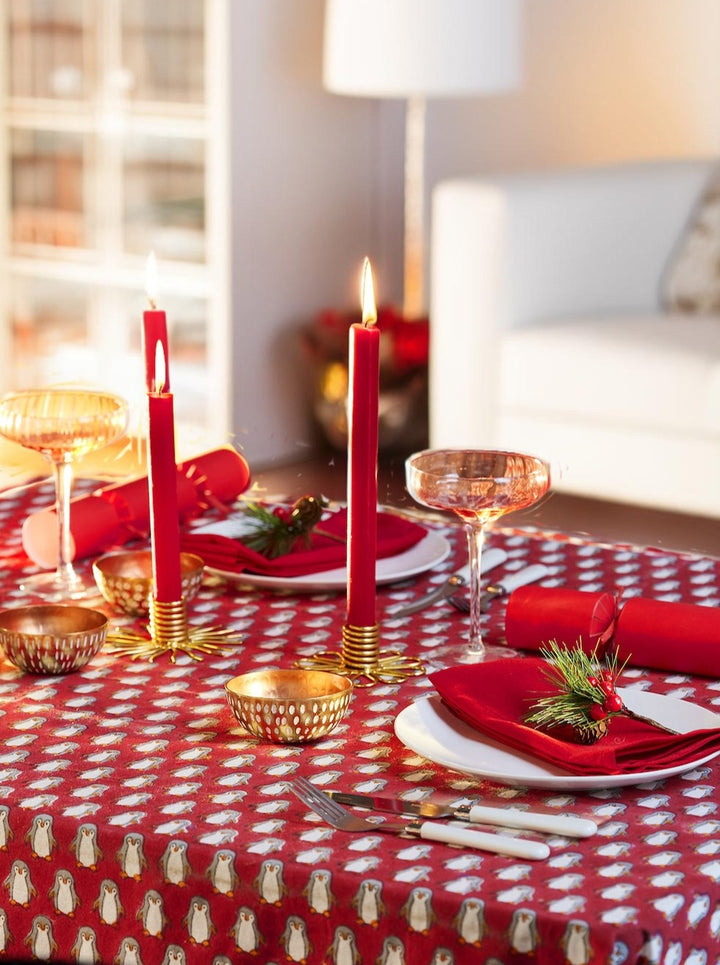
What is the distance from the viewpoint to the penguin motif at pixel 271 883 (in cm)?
79

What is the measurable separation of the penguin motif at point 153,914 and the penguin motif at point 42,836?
65 mm

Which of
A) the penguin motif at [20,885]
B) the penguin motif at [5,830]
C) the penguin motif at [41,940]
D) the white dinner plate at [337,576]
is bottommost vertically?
the penguin motif at [41,940]

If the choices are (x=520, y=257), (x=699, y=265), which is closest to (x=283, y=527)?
(x=520, y=257)

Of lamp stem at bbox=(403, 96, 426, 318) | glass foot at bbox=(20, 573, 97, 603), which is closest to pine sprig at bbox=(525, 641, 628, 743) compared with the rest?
glass foot at bbox=(20, 573, 97, 603)

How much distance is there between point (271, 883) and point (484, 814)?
0.42ft

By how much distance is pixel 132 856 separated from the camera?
0.83m

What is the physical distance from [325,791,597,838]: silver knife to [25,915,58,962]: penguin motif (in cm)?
17

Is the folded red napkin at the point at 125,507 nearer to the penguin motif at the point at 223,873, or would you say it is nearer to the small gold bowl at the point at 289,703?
the small gold bowl at the point at 289,703

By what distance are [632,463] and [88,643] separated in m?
2.16

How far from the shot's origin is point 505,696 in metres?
1.00

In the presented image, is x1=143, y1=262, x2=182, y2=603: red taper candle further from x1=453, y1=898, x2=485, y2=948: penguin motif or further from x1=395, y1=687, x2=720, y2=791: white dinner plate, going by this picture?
x1=453, y1=898, x2=485, y2=948: penguin motif

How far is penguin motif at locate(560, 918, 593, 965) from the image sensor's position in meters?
0.73

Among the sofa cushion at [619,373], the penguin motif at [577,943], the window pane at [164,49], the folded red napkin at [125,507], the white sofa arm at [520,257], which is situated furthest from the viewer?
the window pane at [164,49]

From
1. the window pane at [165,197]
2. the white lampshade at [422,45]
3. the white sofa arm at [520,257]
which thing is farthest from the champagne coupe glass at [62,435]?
the window pane at [165,197]
